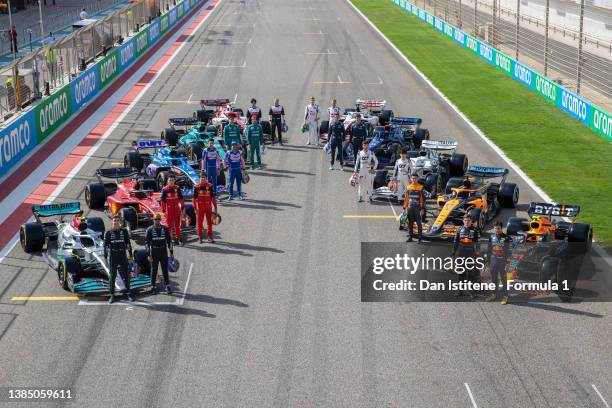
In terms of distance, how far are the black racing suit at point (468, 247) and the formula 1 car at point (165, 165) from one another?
9.16 m

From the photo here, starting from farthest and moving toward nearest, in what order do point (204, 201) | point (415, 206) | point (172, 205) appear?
point (204, 201) < point (415, 206) < point (172, 205)

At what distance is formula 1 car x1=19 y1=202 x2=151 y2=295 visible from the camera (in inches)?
755

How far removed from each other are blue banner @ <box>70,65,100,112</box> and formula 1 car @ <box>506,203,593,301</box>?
2265 cm

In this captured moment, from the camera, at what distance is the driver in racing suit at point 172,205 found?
71.9ft

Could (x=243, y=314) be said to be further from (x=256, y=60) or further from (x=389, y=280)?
(x=256, y=60)

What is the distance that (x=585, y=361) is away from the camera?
53.2ft

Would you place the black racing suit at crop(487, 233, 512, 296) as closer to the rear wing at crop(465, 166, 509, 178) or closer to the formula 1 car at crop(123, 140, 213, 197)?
the rear wing at crop(465, 166, 509, 178)

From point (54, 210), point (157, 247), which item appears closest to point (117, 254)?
point (157, 247)

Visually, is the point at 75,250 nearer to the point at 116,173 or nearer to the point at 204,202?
the point at 204,202

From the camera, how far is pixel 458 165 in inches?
1090

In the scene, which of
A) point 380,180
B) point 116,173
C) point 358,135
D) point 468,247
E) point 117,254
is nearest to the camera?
point 117,254

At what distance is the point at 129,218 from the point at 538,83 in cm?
2414

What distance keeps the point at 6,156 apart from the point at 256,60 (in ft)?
78.4

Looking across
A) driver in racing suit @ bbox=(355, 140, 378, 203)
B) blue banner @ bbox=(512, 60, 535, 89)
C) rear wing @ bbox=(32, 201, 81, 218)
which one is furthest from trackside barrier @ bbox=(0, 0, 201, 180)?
blue banner @ bbox=(512, 60, 535, 89)
